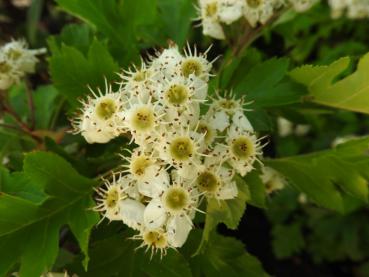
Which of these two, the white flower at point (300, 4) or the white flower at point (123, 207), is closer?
the white flower at point (123, 207)

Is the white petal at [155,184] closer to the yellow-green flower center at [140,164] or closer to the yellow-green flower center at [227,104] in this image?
the yellow-green flower center at [140,164]

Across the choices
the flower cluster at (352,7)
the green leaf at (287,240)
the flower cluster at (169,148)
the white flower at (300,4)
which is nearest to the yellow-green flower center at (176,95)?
the flower cluster at (169,148)

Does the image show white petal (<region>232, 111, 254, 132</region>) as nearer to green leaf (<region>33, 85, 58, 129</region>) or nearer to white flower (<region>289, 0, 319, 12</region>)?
white flower (<region>289, 0, 319, 12</region>)

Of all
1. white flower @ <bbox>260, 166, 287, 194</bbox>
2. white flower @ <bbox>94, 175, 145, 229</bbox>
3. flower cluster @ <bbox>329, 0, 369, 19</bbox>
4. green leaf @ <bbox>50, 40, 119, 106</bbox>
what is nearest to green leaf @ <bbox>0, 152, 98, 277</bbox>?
white flower @ <bbox>94, 175, 145, 229</bbox>

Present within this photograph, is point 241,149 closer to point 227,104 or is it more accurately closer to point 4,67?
point 227,104

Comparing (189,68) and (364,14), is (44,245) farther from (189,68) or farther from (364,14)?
(364,14)

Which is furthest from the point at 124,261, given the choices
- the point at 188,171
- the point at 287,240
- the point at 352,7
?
the point at 287,240

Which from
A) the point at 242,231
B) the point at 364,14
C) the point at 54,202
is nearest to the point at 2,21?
the point at 242,231
